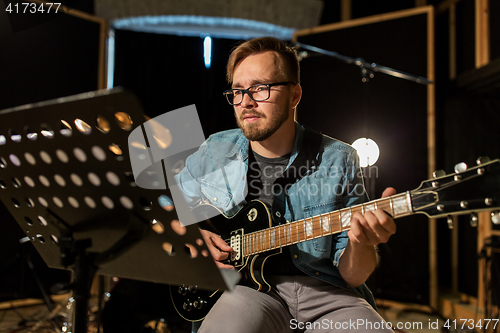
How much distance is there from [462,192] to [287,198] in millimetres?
653

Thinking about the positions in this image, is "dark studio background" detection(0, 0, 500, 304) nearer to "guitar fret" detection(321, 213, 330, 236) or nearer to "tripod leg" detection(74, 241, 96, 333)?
"guitar fret" detection(321, 213, 330, 236)

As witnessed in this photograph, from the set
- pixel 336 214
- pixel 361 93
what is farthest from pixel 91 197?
pixel 361 93

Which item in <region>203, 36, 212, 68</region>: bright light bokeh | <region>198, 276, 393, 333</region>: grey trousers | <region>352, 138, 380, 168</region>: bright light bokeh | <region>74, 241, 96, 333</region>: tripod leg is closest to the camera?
<region>74, 241, 96, 333</region>: tripod leg

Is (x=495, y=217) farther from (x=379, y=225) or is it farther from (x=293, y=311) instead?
(x=293, y=311)

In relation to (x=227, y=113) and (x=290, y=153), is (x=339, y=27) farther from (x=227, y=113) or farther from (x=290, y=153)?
(x=290, y=153)

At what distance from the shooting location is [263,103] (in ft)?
4.78

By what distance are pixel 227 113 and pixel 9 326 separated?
2.28 meters

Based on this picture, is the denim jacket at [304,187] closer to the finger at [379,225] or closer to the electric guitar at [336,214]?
the electric guitar at [336,214]

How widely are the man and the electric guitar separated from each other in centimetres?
A: 5

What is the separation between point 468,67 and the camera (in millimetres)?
3010

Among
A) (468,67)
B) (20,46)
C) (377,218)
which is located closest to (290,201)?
(377,218)

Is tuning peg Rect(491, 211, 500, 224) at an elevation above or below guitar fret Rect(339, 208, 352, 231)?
above

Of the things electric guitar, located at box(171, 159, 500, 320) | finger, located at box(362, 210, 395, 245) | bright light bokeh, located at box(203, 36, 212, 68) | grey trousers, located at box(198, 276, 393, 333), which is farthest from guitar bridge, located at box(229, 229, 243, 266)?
bright light bokeh, located at box(203, 36, 212, 68)

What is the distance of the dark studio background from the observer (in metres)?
2.71
